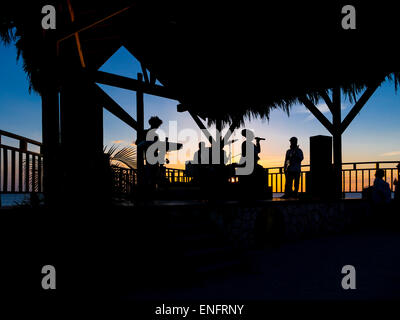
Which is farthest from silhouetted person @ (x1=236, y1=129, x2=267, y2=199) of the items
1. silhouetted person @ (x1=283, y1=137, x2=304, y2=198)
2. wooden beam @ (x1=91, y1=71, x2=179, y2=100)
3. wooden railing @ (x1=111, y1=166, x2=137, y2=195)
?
wooden railing @ (x1=111, y1=166, x2=137, y2=195)

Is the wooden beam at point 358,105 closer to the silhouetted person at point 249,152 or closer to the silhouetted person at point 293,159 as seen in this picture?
the silhouetted person at point 293,159

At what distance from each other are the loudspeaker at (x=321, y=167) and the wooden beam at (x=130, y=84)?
3698 millimetres

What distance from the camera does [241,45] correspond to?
23.8 feet

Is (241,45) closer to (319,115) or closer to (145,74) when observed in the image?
(145,74)

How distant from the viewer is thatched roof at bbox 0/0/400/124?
19.6 ft

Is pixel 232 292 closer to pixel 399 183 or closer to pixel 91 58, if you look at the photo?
pixel 91 58

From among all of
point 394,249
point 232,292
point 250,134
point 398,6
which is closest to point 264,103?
point 250,134

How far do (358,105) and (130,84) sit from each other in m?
5.85

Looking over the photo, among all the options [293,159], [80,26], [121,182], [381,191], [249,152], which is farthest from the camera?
[381,191]

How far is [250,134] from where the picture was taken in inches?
300

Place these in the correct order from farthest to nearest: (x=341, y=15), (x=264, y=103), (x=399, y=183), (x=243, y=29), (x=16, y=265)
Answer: (x=264, y=103)
(x=399, y=183)
(x=243, y=29)
(x=341, y=15)
(x=16, y=265)

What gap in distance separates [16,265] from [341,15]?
677cm

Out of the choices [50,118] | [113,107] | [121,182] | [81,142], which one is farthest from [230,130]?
[50,118]

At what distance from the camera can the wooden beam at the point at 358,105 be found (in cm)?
828
